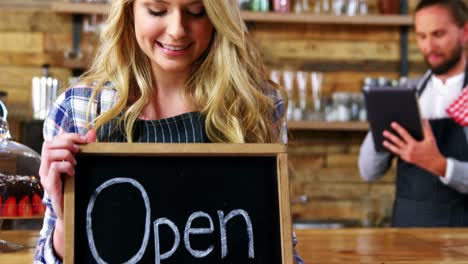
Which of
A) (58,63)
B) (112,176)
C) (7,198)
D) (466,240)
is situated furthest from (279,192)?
(58,63)

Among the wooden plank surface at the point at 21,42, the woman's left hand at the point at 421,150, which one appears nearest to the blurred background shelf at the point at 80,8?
the wooden plank surface at the point at 21,42

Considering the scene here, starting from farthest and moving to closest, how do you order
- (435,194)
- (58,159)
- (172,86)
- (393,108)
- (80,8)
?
(80,8) < (435,194) < (393,108) < (172,86) < (58,159)

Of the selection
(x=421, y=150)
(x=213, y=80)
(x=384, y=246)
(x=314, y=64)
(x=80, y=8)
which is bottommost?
(x=384, y=246)

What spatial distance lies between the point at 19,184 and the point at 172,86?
35cm

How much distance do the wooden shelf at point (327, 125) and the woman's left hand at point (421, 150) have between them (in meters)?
1.25

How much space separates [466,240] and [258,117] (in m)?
0.68

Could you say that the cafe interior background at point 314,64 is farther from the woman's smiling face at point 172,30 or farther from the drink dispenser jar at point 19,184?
the woman's smiling face at point 172,30

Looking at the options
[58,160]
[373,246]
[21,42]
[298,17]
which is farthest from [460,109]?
[21,42]

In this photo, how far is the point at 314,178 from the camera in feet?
13.4

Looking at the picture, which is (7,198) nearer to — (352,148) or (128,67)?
(128,67)

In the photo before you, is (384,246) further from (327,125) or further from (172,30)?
(327,125)

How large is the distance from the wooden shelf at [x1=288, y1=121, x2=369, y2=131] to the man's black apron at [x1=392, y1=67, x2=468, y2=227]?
106 centimetres

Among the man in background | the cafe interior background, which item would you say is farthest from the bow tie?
the cafe interior background

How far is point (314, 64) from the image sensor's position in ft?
13.4
